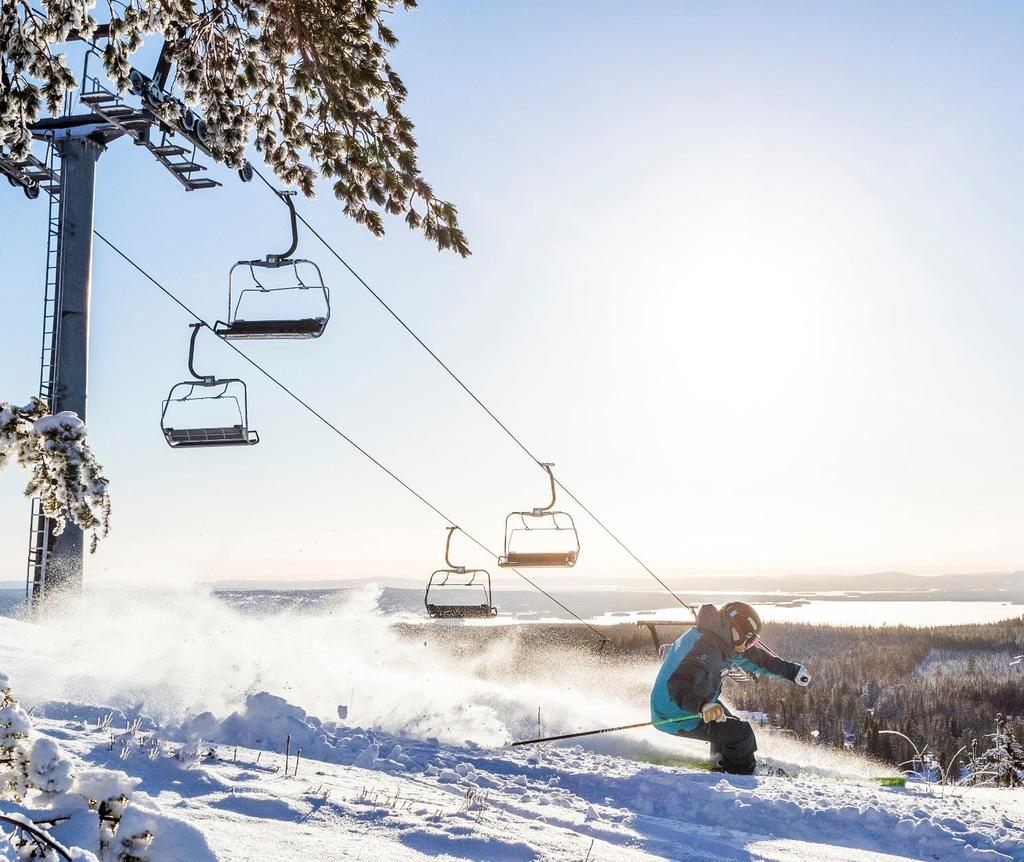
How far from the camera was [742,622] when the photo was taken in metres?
10.9

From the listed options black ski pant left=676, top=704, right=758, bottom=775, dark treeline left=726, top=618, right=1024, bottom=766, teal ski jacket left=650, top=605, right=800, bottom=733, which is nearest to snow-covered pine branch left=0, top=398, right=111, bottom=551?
teal ski jacket left=650, top=605, right=800, bottom=733

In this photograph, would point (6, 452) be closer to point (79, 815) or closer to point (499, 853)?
point (79, 815)

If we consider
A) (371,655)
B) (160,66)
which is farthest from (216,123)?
(371,655)

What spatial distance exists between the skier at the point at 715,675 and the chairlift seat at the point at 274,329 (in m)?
6.20

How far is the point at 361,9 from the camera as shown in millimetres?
5293

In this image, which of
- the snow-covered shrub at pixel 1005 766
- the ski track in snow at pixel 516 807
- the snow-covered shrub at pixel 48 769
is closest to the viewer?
the snow-covered shrub at pixel 48 769

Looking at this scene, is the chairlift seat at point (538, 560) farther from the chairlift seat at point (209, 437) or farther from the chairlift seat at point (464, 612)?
→ the chairlift seat at point (209, 437)

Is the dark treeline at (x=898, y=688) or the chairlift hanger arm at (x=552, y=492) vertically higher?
the chairlift hanger arm at (x=552, y=492)

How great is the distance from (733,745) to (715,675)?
0.85m

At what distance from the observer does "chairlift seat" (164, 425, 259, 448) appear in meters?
8.54

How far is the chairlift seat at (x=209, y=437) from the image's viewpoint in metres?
8.54

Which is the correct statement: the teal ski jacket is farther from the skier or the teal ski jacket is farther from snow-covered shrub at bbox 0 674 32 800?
snow-covered shrub at bbox 0 674 32 800

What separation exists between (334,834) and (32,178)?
15411mm

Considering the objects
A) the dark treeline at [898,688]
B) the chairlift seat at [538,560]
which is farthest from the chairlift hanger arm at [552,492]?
the dark treeline at [898,688]
